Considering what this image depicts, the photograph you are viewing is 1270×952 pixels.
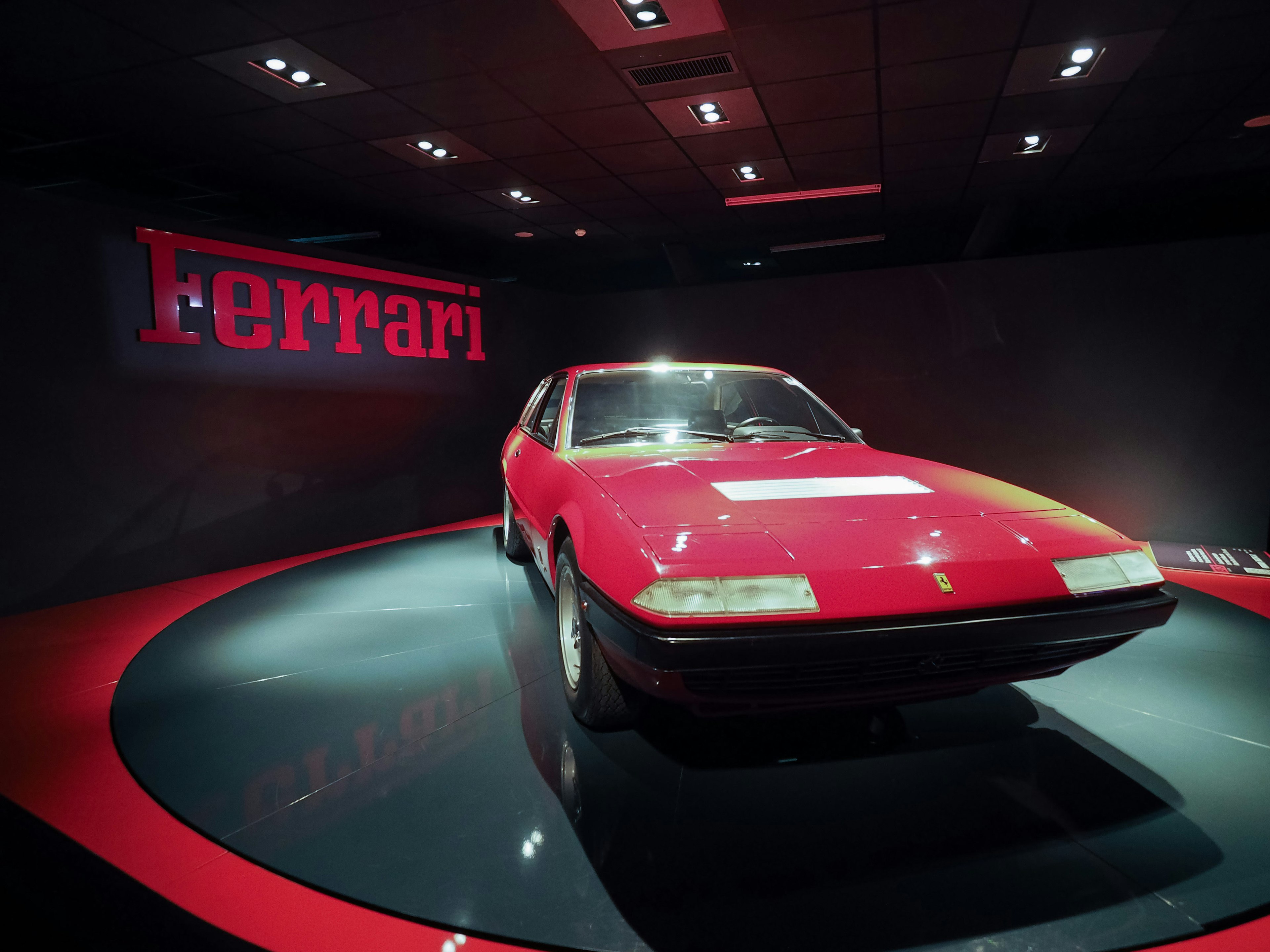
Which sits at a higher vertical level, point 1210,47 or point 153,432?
point 1210,47

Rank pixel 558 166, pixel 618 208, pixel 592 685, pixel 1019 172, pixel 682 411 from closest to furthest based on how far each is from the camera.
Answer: pixel 592 685, pixel 682 411, pixel 558 166, pixel 1019 172, pixel 618 208

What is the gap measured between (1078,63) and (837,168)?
2.10 metres

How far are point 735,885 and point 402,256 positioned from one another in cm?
975

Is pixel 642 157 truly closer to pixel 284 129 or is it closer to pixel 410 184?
pixel 410 184

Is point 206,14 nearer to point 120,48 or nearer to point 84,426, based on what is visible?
point 120,48

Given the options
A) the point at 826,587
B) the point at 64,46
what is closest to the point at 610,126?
the point at 64,46

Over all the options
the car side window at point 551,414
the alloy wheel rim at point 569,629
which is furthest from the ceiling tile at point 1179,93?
the alloy wheel rim at point 569,629

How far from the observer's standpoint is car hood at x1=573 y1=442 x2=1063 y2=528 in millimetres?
2045

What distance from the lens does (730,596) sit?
5.57 ft

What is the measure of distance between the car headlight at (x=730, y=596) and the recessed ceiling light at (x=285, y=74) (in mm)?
→ 4272

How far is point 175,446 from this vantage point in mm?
4730

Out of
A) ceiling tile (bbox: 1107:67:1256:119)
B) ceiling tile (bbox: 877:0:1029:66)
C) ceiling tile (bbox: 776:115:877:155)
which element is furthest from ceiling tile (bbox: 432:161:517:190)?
ceiling tile (bbox: 1107:67:1256:119)


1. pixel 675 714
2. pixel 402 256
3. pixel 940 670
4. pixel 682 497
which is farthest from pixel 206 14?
pixel 402 256

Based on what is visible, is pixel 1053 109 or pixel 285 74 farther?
pixel 1053 109
